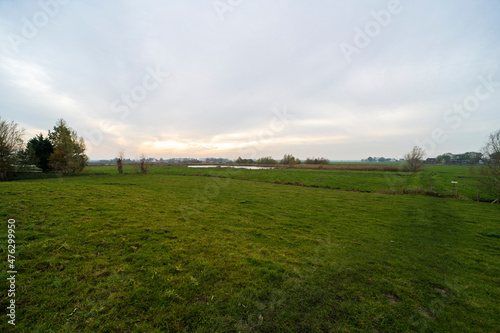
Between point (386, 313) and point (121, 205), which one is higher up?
point (121, 205)

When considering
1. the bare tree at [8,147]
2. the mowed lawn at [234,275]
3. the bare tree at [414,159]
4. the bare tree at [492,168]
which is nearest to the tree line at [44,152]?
the bare tree at [8,147]

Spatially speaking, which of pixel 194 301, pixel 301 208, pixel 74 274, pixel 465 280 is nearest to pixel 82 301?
pixel 74 274

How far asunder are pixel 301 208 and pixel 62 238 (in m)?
13.3

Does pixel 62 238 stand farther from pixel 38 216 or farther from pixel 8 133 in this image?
pixel 8 133

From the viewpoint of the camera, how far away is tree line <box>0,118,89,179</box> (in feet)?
82.3

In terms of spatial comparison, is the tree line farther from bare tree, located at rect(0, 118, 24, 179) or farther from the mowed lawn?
the mowed lawn

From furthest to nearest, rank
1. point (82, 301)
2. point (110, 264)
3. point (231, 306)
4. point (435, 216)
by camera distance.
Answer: point (435, 216) < point (110, 264) < point (231, 306) < point (82, 301)

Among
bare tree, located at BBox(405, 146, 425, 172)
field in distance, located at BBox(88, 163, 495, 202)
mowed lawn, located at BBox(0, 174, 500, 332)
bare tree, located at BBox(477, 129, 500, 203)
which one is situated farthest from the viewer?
bare tree, located at BBox(405, 146, 425, 172)

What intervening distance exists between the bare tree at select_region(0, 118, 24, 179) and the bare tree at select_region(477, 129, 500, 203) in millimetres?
60426

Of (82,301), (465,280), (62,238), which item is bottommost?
(465,280)

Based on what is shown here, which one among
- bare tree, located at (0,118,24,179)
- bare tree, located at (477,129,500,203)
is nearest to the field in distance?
bare tree, located at (477,129,500,203)

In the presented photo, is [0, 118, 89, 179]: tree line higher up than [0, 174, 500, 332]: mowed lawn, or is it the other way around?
[0, 118, 89, 179]: tree line

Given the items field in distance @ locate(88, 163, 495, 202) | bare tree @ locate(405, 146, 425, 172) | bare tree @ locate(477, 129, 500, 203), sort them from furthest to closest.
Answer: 1. bare tree @ locate(405, 146, 425, 172)
2. field in distance @ locate(88, 163, 495, 202)
3. bare tree @ locate(477, 129, 500, 203)

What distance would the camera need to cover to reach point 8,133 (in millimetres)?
25312
